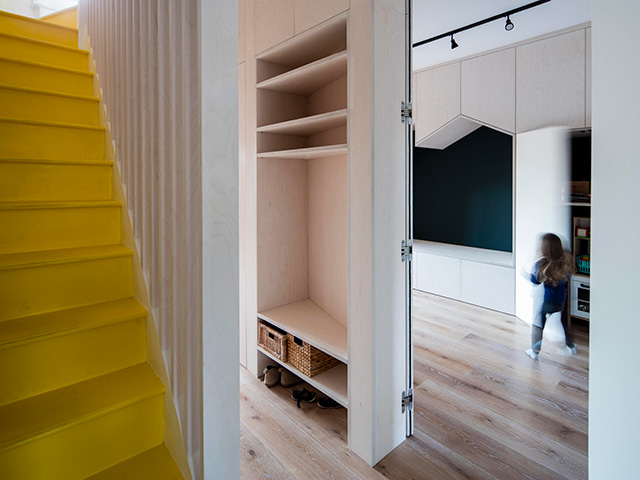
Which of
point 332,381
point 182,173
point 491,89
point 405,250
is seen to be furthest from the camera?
point 491,89

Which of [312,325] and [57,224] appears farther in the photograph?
[312,325]

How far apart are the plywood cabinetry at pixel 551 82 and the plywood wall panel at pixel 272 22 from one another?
2700mm

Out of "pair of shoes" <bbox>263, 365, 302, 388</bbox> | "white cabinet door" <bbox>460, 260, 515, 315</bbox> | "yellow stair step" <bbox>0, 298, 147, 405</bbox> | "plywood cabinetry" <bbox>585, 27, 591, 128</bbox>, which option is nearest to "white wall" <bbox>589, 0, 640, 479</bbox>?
"yellow stair step" <bbox>0, 298, 147, 405</bbox>

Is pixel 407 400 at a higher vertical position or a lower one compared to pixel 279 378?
higher

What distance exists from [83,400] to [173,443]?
1.00ft

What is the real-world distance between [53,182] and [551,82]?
13.3 feet

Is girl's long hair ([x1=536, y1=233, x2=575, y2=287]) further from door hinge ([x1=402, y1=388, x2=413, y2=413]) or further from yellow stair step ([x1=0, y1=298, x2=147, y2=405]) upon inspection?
yellow stair step ([x1=0, y1=298, x2=147, y2=405])

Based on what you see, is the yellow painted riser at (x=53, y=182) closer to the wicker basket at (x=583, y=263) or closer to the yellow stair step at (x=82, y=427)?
the yellow stair step at (x=82, y=427)

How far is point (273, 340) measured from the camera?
8.39 feet

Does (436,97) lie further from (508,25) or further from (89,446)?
(89,446)

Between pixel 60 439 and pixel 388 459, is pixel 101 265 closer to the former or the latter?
pixel 60 439

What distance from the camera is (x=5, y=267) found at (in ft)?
4.11

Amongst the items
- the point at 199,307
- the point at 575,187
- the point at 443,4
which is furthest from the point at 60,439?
the point at 575,187

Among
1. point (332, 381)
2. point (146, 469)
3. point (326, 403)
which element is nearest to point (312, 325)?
point (332, 381)
